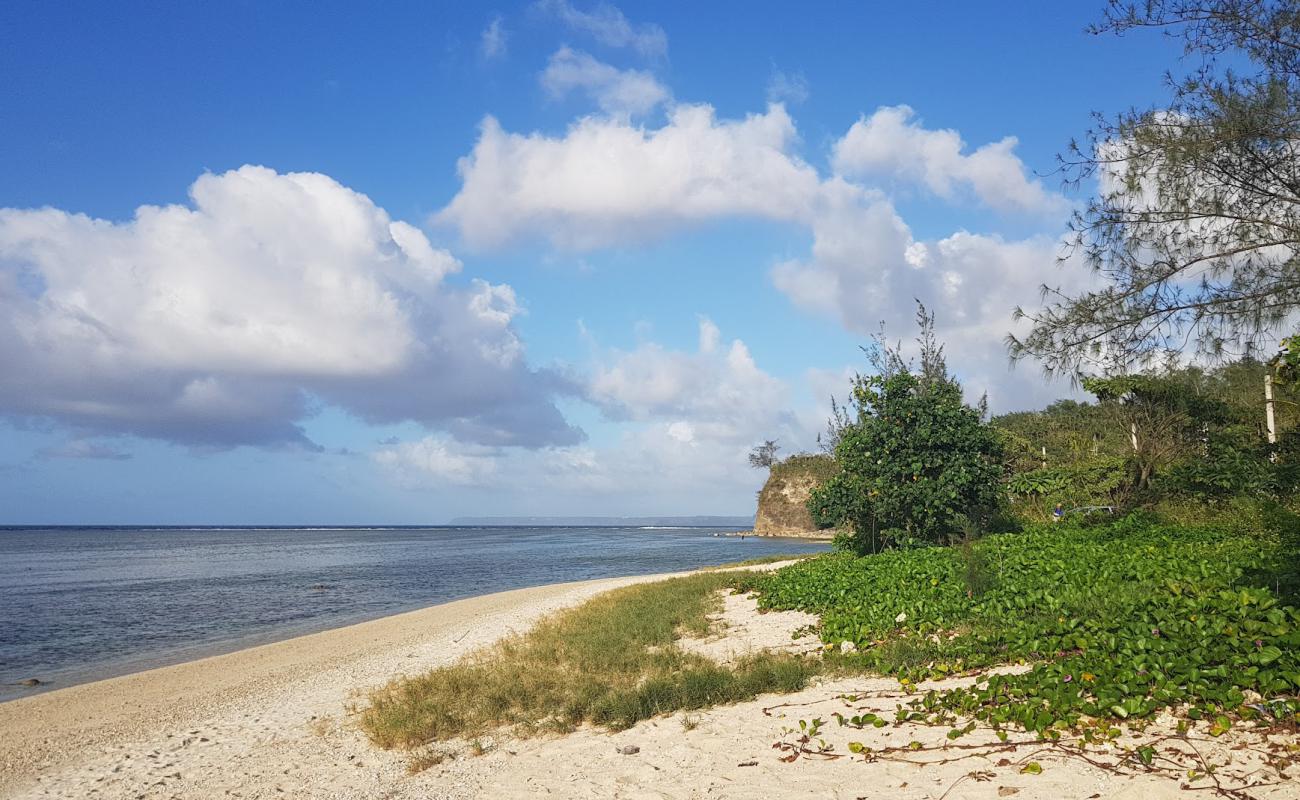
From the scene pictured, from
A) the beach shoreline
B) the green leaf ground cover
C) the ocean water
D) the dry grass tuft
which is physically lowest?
the ocean water

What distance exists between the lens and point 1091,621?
777 centimetres

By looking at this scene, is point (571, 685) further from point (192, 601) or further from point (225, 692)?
point (192, 601)

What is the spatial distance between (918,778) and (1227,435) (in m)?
18.3

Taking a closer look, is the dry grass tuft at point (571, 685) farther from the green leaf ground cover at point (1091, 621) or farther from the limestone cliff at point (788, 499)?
the limestone cliff at point (788, 499)

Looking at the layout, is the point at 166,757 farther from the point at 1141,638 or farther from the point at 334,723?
Answer: the point at 1141,638

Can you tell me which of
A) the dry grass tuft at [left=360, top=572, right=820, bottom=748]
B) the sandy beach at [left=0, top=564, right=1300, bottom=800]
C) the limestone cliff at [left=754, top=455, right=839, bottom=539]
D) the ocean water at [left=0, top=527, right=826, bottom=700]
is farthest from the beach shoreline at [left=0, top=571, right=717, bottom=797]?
the limestone cliff at [left=754, top=455, right=839, bottom=539]

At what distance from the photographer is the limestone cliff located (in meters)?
86.6

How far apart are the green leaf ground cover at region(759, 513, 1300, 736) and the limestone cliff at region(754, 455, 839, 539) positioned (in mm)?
72202

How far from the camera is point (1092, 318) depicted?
945 cm

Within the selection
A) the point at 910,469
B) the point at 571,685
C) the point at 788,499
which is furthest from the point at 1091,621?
the point at 788,499

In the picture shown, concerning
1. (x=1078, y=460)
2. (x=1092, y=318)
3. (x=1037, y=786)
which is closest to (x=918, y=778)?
(x=1037, y=786)

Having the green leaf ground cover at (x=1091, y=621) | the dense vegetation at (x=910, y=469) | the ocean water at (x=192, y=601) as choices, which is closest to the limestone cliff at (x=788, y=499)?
the ocean water at (x=192, y=601)

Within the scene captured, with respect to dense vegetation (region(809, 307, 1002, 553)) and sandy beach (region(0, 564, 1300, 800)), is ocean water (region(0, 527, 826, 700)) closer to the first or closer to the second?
sandy beach (region(0, 564, 1300, 800))

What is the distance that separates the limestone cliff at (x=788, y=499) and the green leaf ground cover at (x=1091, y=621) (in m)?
72.2
